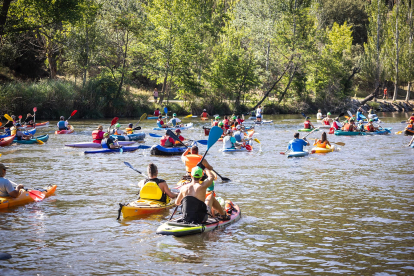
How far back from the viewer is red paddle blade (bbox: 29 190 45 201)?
11898mm

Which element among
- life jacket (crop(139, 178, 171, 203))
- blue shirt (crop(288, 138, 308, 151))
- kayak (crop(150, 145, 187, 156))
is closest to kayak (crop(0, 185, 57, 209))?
life jacket (crop(139, 178, 171, 203))

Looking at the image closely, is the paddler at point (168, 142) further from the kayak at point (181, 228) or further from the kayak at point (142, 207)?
the kayak at point (181, 228)

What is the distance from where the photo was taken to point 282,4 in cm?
5134

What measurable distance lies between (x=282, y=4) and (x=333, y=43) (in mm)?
11409

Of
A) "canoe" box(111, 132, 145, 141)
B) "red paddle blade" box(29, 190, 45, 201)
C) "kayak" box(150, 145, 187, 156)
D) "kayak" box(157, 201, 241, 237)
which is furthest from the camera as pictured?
"canoe" box(111, 132, 145, 141)

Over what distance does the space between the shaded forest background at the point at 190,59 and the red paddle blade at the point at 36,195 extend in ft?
74.1

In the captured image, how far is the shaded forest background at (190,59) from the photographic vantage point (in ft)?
133

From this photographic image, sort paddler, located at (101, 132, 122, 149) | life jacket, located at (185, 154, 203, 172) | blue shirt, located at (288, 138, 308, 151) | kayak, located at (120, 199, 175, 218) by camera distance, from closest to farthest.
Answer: kayak, located at (120, 199, 175, 218), life jacket, located at (185, 154, 203, 172), blue shirt, located at (288, 138, 308, 151), paddler, located at (101, 132, 122, 149)

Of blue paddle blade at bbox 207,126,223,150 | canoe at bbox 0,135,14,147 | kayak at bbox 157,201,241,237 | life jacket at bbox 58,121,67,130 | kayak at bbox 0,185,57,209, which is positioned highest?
blue paddle blade at bbox 207,126,223,150

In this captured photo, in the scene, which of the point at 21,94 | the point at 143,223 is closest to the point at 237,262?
the point at 143,223

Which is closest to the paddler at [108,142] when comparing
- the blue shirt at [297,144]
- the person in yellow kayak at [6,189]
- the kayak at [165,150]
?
the kayak at [165,150]

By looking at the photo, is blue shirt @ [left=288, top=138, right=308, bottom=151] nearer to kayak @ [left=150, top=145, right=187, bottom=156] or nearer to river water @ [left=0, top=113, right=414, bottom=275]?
river water @ [left=0, top=113, right=414, bottom=275]

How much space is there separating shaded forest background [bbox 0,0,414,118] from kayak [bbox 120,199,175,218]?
81.0ft

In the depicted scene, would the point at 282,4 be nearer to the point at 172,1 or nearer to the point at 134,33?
the point at 172,1
